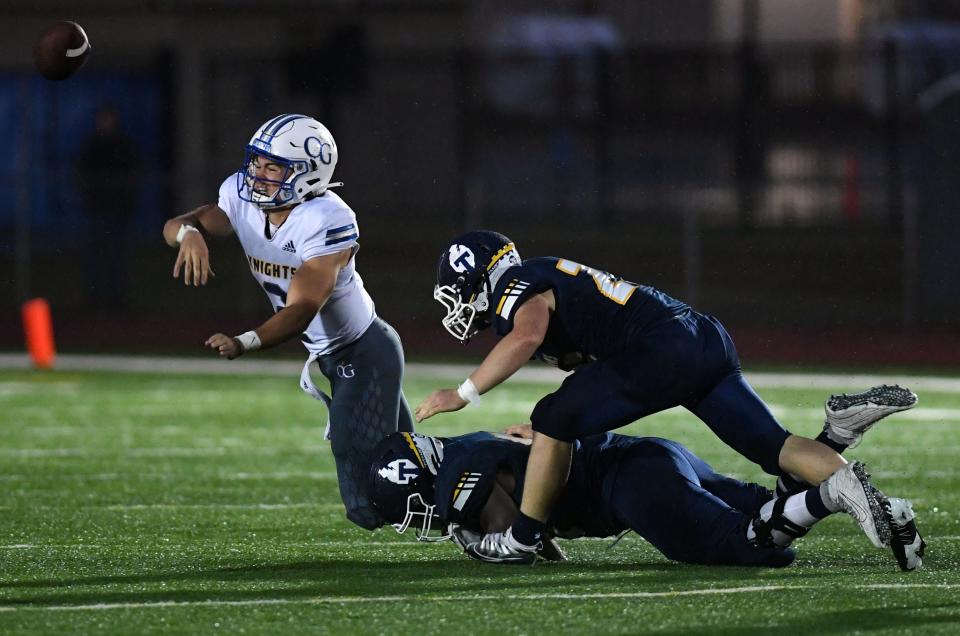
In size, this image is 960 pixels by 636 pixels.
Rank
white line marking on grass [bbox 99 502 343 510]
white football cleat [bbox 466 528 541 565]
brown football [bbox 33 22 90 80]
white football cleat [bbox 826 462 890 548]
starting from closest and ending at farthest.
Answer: white football cleat [bbox 826 462 890 548]
white football cleat [bbox 466 528 541 565]
brown football [bbox 33 22 90 80]
white line marking on grass [bbox 99 502 343 510]

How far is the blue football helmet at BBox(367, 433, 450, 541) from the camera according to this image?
5715mm

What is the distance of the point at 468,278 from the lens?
5.68 metres

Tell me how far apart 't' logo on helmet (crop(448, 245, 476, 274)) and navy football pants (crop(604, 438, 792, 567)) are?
2.71ft

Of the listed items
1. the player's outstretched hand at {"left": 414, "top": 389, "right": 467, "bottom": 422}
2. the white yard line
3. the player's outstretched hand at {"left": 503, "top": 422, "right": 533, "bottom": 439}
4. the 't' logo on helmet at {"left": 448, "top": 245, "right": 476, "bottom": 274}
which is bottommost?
the white yard line

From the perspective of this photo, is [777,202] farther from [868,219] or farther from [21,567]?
[21,567]

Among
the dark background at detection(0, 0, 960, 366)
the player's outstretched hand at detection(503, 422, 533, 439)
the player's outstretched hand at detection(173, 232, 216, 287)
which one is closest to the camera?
the player's outstretched hand at detection(503, 422, 533, 439)

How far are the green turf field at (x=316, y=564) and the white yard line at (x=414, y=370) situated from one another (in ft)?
9.16

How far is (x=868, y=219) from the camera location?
2214cm

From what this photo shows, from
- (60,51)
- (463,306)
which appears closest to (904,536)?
(463,306)

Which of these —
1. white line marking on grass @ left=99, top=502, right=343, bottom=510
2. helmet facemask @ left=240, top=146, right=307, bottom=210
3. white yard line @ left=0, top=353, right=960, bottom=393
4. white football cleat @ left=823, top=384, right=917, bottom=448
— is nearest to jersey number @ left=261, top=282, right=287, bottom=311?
helmet facemask @ left=240, top=146, right=307, bottom=210

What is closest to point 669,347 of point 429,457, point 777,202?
point 429,457

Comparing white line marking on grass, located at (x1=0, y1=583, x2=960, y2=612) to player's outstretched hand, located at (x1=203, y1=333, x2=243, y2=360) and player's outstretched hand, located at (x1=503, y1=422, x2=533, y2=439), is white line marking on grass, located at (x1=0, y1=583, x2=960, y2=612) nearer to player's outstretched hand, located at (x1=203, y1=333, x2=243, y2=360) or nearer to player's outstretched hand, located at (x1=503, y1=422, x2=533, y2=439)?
player's outstretched hand, located at (x1=203, y1=333, x2=243, y2=360)

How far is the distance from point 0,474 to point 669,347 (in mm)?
3987

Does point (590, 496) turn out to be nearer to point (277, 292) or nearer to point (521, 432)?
point (521, 432)
